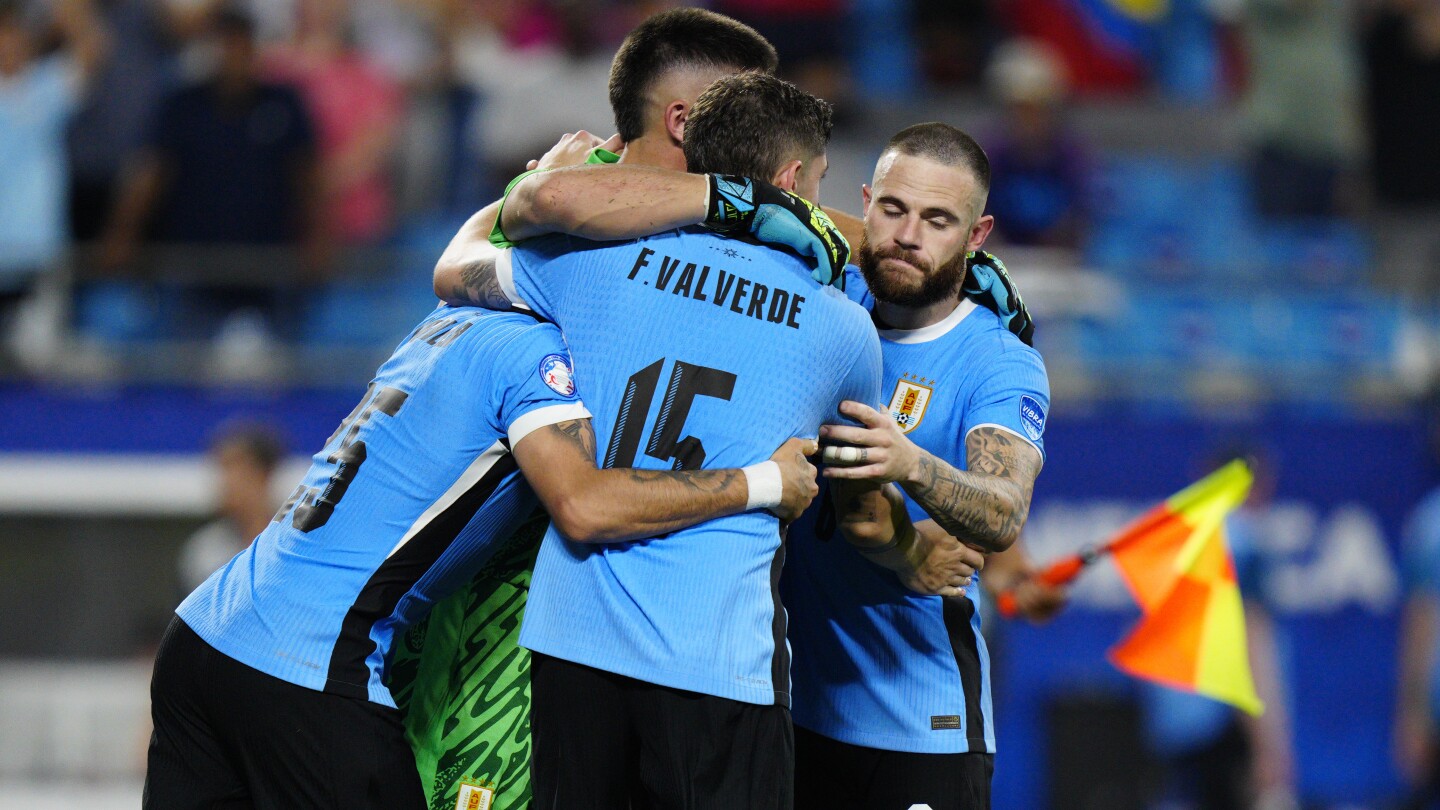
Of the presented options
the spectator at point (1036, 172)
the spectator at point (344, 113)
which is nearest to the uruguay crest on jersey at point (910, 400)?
the spectator at point (1036, 172)

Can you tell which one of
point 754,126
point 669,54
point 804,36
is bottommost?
point 754,126

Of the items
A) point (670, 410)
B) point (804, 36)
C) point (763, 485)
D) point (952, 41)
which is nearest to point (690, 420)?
point (670, 410)

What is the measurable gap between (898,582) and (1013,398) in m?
0.62

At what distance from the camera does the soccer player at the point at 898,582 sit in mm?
4629

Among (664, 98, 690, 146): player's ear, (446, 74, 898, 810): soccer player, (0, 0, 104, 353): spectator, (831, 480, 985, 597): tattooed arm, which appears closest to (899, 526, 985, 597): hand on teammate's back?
(831, 480, 985, 597): tattooed arm

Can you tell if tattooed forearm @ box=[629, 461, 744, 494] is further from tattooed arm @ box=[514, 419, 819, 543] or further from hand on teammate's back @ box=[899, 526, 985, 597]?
hand on teammate's back @ box=[899, 526, 985, 597]

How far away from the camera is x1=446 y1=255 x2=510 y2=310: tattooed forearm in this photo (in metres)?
4.29

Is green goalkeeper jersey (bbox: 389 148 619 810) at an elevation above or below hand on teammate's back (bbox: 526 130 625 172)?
below

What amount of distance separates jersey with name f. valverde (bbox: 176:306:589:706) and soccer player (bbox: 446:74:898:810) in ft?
0.89

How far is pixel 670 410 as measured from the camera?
3.89m

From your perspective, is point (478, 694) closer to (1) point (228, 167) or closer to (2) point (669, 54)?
(2) point (669, 54)

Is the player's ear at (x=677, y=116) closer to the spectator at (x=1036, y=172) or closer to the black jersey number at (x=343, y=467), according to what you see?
the black jersey number at (x=343, y=467)

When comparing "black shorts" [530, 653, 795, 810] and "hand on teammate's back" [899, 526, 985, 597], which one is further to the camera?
"hand on teammate's back" [899, 526, 985, 597]

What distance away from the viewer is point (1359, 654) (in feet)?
35.2
